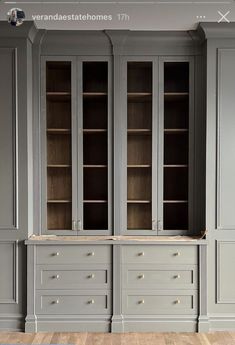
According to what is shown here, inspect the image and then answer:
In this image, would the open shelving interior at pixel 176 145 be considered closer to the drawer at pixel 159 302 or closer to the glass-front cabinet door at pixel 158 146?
the glass-front cabinet door at pixel 158 146

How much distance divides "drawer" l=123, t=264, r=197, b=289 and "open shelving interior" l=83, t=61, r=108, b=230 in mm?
487

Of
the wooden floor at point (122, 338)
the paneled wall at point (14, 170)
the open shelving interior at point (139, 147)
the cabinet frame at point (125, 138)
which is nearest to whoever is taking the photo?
the wooden floor at point (122, 338)

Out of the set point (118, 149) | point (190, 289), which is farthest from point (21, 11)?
point (190, 289)

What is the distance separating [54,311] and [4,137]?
1.54 metres

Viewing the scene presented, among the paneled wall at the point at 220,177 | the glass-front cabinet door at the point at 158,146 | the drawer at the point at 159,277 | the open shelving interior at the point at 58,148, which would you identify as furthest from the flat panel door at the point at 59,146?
the paneled wall at the point at 220,177

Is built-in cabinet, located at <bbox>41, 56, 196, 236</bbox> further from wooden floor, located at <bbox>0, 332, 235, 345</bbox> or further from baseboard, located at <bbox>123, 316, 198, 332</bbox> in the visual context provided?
wooden floor, located at <bbox>0, 332, 235, 345</bbox>

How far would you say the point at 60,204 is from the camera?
439cm

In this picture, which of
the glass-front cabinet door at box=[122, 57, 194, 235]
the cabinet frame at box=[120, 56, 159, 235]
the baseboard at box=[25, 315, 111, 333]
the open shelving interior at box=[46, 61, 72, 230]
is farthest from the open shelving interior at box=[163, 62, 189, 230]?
the baseboard at box=[25, 315, 111, 333]

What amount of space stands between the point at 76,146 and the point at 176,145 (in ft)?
3.01

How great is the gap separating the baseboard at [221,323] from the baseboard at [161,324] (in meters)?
0.16

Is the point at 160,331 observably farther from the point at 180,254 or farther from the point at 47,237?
the point at 47,237

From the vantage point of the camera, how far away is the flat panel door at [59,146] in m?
4.30

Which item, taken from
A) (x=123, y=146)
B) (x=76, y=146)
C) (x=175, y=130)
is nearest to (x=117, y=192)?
(x=123, y=146)

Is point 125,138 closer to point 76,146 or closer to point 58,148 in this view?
point 76,146
